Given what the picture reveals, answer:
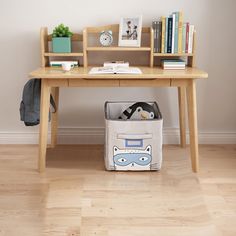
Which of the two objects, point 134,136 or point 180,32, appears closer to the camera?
point 134,136

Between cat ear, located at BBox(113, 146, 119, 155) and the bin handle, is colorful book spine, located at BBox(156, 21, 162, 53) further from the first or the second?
cat ear, located at BBox(113, 146, 119, 155)

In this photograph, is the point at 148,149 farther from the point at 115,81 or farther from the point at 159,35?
the point at 159,35

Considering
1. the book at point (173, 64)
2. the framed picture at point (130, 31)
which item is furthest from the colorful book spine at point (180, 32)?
the framed picture at point (130, 31)

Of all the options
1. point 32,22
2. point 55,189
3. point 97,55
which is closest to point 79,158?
point 55,189

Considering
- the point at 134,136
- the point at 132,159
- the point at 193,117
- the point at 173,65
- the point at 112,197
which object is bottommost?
the point at 112,197

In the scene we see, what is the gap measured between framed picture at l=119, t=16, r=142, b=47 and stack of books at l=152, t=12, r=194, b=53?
0.35 feet

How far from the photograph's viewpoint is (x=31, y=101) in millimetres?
1969

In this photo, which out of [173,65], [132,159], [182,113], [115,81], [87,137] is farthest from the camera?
[87,137]

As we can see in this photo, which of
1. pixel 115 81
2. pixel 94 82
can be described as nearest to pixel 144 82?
pixel 115 81

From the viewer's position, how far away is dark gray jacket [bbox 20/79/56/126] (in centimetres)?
196

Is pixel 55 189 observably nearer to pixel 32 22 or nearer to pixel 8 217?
pixel 8 217

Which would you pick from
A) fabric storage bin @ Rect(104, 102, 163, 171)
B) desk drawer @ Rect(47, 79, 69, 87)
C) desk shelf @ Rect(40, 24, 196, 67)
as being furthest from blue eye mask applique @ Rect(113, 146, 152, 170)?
desk shelf @ Rect(40, 24, 196, 67)

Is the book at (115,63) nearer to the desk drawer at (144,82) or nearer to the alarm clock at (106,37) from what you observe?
the alarm clock at (106,37)

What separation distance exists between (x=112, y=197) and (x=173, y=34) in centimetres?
112
